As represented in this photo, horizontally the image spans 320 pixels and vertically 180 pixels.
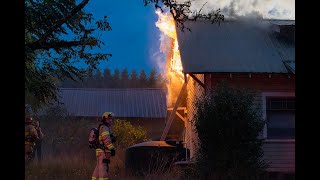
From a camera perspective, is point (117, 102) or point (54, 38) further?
point (117, 102)

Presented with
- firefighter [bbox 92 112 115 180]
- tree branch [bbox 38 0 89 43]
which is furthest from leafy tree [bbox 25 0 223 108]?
firefighter [bbox 92 112 115 180]

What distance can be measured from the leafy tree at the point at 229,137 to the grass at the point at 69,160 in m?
1.35

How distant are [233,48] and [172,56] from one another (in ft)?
13.4

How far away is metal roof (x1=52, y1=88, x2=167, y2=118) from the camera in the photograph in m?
37.8

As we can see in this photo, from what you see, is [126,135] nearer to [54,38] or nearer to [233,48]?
[233,48]

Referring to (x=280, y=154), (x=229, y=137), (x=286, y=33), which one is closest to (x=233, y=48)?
(x=286, y=33)

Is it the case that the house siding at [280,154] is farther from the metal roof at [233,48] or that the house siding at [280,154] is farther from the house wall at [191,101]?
the house wall at [191,101]

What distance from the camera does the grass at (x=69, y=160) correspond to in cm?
1279

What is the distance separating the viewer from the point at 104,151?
10633 mm

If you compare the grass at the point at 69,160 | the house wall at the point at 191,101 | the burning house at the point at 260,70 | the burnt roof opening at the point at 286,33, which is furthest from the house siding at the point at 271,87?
the grass at the point at 69,160

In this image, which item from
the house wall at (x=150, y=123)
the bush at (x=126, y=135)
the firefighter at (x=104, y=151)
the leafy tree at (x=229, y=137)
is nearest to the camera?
the leafy tree at (x=229, y=137)
